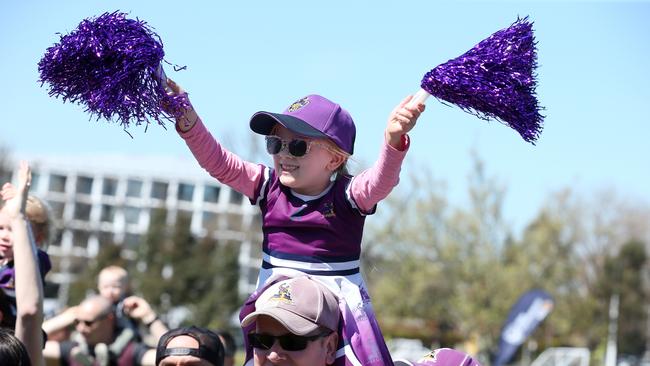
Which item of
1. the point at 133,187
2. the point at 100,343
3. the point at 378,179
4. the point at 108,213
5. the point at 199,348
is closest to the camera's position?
the point at 378,179

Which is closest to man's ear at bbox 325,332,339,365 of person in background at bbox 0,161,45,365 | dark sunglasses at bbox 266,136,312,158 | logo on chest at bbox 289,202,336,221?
logo on chest at bbox 289,202,336,221

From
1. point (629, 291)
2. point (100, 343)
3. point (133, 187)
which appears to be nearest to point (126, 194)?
point (133, 187)

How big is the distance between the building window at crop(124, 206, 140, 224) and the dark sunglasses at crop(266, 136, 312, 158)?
92.3 meters

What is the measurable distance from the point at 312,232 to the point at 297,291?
66 cm

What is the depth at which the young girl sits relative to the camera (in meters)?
4.18

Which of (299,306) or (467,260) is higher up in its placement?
(299,306)

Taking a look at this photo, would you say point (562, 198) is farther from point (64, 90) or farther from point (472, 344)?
point (64, 90)

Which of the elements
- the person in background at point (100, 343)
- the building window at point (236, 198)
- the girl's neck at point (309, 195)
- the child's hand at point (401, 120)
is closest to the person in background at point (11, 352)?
the girl's neck at point (309, 195)

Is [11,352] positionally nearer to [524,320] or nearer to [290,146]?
[290,146]

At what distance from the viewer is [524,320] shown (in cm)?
2138

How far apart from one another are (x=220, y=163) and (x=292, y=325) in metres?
1.10

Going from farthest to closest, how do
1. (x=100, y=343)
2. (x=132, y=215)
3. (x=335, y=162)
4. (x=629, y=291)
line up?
(x=132, y=215) → (x=629, y=291) → (x=100, y=343) → (x=335, y=162)

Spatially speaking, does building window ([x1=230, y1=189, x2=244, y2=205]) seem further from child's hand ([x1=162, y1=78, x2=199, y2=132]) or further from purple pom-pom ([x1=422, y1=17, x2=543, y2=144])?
purple pom-pom ([x1=422, y1=17, x2=543, y2=144])

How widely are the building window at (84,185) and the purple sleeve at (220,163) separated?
90523 mm
